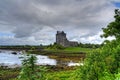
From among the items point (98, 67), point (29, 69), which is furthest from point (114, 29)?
point (29, 69)

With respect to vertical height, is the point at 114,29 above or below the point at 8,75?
above

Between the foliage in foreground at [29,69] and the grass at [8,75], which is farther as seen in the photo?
the grass at [8,75]

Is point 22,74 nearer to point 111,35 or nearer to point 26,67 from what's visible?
point 26,67

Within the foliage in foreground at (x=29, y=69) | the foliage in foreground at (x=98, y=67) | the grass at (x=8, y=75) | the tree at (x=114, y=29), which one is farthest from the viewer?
the grass at (x=8, y=75)

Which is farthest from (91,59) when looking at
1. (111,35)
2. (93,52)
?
(111,35)

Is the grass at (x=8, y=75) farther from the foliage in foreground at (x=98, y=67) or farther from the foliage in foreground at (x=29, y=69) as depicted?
the foliage in foreground at (x=29, y=69)

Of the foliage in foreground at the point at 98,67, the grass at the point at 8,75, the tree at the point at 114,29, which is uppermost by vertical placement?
the tree at the point at 114,29

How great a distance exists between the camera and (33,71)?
44.5 ft

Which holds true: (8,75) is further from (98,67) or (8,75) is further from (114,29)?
(98,67)

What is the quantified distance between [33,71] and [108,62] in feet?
32.3

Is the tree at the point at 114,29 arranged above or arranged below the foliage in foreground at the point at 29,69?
above

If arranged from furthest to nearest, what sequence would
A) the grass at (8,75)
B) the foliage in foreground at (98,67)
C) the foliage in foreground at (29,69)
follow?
the grass at (8,75) < the foliage in foreground at (98,67) < the foliage in foreground at (29,69)

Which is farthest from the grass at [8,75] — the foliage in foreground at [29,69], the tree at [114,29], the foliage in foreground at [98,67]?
the foliage in foreground at [29,69]

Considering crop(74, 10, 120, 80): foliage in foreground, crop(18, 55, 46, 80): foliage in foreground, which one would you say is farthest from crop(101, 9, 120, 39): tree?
crop(18, 55, 46, 80): foliage in foreground
